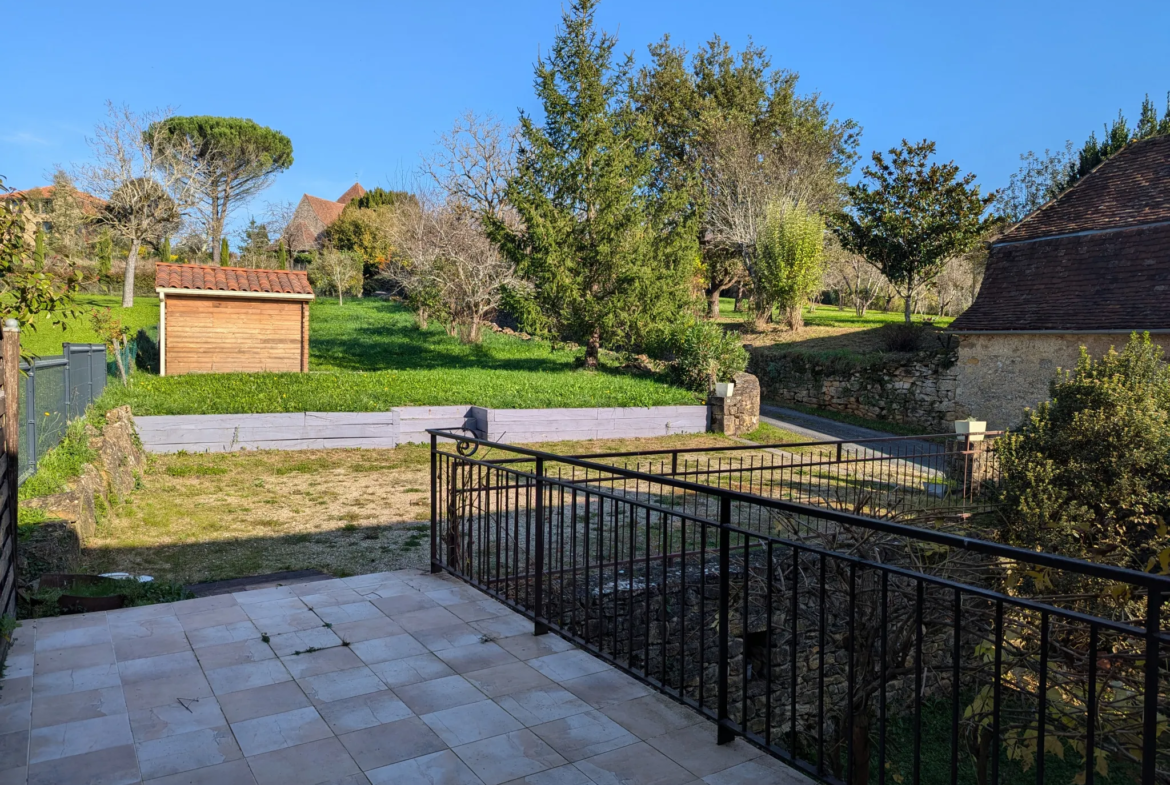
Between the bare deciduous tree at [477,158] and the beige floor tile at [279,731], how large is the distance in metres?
20.3

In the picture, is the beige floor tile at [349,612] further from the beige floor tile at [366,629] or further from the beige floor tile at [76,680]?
the beige floor tile at [76,680]

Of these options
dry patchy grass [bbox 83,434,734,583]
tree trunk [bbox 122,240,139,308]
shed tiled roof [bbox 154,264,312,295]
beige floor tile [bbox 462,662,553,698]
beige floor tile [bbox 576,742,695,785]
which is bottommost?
dry patchy grass [bbox 83,434,734,583]

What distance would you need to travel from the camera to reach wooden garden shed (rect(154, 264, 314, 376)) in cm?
1645

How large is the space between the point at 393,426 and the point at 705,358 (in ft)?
23.5

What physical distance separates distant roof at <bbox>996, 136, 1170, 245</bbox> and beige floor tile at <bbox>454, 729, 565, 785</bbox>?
1678 cm

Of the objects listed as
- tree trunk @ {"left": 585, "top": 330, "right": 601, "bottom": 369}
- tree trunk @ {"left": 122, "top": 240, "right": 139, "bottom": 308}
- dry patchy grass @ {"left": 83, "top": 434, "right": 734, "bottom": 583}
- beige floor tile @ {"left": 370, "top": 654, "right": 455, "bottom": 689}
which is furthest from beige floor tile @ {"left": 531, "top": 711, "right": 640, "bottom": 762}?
tree trunk @ {"left": 122, "top": 240, "right": 139, "bottom": 308}

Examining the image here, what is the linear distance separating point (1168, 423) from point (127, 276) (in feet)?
106

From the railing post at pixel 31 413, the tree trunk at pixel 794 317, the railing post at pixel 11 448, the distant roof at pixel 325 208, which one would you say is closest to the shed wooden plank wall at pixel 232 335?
the railing post at pixel 31 413

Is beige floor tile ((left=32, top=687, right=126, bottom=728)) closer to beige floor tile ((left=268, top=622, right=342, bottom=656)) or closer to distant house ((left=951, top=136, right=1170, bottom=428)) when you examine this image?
beige floor tile ((left=268, top=622, right=342, bottom=656))

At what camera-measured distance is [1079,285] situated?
48.4 ft

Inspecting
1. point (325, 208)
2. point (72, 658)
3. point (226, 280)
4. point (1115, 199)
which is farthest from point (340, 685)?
point (325, 208)

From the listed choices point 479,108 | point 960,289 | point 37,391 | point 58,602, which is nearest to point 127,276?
point 479,108

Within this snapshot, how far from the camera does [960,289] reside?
29875 mm

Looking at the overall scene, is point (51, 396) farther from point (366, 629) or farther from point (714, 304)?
point (714, 304)
